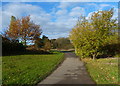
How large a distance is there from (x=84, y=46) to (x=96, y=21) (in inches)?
110

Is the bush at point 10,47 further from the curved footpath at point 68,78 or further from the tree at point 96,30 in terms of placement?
the curved footpath at point 68,78

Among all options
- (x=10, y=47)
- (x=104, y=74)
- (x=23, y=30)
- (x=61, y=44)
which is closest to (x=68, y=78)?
(x=104, y=74)

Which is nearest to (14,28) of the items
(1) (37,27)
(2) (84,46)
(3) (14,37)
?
(3) (14,37)

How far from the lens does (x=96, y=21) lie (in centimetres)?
1164

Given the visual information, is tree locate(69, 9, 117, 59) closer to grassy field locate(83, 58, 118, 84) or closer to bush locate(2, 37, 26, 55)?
grassy field locate(83, 58, 118, 84)

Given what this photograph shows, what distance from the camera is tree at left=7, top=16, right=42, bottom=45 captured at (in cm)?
2498

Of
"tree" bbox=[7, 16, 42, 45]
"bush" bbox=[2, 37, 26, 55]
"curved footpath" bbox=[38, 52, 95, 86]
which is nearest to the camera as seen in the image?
"curved footpath" bbox=[38, 52, 95, 86]

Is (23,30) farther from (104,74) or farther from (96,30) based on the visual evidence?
(104,74)

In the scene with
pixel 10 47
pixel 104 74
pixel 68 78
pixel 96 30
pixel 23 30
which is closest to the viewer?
pixel 68 78

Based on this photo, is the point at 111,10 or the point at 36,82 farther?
the point at 111,10

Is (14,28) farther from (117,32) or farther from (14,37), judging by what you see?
(117,32)

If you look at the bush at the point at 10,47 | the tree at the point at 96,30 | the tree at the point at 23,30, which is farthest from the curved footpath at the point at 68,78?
the tree at the point at 23,30

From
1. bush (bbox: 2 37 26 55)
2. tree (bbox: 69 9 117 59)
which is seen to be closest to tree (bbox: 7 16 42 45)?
bush (bbox: 2 37 26 55)

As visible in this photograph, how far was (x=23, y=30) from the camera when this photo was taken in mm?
25281
